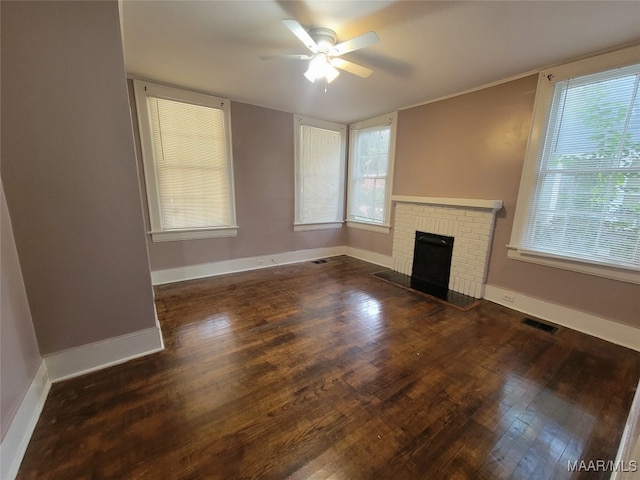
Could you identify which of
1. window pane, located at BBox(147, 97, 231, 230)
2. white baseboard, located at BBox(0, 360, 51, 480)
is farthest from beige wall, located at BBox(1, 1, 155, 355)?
window pane, located at BBox(147, 97, 231, 230)

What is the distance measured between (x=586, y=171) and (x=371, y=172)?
277 centimetres

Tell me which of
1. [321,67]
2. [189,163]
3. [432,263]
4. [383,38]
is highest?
[383,38]

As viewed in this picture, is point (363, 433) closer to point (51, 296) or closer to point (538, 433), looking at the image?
point (538, 433)

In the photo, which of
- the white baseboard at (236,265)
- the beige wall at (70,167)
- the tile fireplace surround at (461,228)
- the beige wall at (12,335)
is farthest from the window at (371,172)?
the beige wall at (12,335)

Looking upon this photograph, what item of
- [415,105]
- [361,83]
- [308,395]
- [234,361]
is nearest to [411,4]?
[361,83]

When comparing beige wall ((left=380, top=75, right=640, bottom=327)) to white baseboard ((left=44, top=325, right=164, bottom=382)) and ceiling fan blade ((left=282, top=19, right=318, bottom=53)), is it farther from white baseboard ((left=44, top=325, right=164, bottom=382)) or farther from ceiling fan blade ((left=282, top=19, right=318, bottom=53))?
white baseboard ((left=44, top=325, right=164, bottom=382))

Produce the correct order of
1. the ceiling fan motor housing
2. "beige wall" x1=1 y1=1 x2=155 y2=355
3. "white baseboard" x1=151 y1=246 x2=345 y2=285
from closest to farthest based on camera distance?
"beige wall" x1=1 y1=1 x2=155 y2=355
the ceiling fan motor housing
"white baseboard" x1=151 y1=246 x2=345 y2=285

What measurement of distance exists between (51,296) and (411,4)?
3.10 meters

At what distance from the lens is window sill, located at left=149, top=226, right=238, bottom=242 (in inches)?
134

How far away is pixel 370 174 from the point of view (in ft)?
15.1

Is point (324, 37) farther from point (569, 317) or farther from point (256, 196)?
point (569, 317)

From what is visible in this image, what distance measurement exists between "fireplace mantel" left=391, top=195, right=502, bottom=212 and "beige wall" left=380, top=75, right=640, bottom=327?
4.5 inches

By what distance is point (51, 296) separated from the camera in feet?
5.46

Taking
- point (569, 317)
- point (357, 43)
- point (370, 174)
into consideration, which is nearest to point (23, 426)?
point (357, 43)
